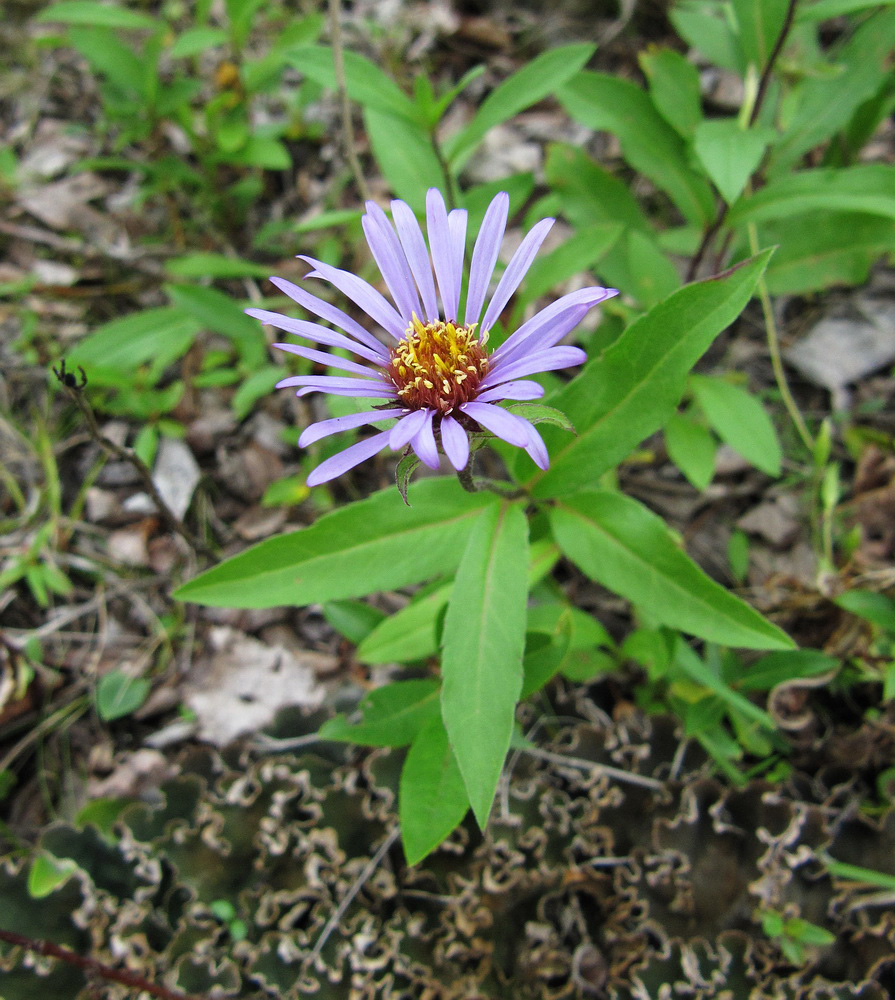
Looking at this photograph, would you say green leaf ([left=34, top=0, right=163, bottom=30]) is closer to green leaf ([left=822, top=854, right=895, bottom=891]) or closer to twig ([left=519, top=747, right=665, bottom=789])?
twig ([left=519, top=747, right=665, bottom=789])

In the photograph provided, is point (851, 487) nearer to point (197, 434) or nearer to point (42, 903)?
point (197, 434)

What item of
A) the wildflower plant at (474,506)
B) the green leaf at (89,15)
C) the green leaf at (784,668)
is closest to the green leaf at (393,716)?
Answer: the wildflower plant at (474,506)

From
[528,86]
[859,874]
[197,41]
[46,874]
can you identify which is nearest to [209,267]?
[197,41]

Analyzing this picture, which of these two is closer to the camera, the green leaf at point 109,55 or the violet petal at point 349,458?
the violet petal at point 349,458

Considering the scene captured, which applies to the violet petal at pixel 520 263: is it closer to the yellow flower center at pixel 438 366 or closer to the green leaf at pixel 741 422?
the yellow flower center at pixel 438 366

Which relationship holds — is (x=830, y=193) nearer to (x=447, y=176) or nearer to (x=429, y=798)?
(x=447, y=176)

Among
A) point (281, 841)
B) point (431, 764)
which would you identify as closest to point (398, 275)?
point (431, 764)
